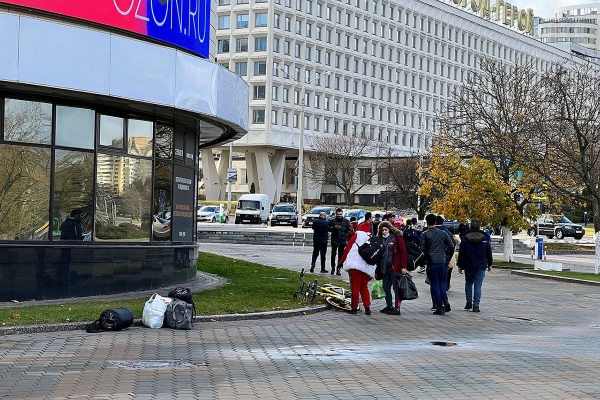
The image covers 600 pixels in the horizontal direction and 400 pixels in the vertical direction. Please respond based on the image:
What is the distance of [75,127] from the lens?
17.1 meters

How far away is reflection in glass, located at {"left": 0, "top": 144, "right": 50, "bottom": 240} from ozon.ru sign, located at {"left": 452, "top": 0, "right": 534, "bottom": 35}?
110 meters

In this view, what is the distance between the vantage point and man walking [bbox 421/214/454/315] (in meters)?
16.9

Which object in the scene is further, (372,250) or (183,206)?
(183,206)

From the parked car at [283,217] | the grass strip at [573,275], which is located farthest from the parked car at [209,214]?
the grass strip at [573,275]

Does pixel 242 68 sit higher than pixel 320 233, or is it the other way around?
Answer: pixel 242 68

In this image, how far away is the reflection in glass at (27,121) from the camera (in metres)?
16.2

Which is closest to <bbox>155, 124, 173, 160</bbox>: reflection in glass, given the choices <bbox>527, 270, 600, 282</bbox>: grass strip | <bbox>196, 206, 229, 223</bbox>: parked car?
<bbox>527, 270, 600, 282</bbox>: grass strip

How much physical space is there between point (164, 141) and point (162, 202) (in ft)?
4.19

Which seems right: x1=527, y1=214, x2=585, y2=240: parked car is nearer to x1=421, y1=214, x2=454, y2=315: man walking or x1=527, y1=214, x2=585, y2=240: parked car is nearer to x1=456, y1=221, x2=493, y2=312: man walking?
x1=456, y1=221, x2=493, y2=312: man walking

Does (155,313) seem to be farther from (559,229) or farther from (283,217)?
(559,229)

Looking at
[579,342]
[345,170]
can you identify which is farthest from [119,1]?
[345,170]

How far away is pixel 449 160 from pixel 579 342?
1013 inches

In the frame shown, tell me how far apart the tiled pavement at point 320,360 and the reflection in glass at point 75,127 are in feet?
15.9

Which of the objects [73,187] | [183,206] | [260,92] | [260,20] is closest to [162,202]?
[183,206]
